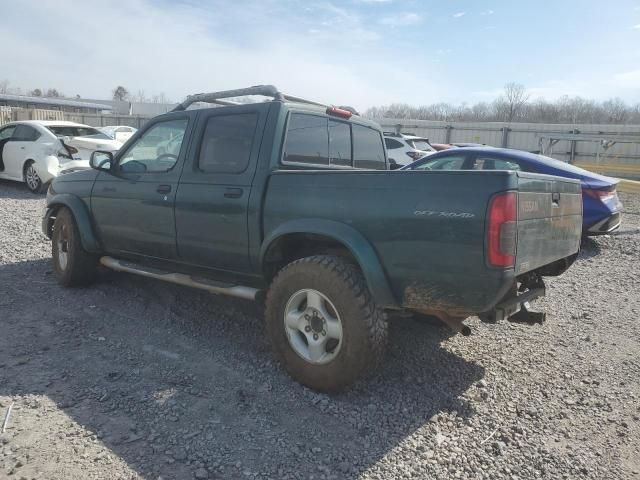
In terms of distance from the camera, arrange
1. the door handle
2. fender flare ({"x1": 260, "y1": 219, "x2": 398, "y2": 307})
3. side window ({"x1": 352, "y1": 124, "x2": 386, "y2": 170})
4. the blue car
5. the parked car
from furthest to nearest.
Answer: the parked car < the blue car < side window ({"x1": 352, "y1": 124, "x2": 386, "y2": 170}) < the door handle < fender flare ({"x1": 260, "y1": 219, "x2": 398, "y2": 307})

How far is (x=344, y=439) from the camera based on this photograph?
290cm

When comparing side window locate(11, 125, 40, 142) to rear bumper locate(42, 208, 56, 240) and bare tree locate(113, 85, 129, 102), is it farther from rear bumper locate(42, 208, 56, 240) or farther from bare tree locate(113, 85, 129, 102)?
bare tree locate(113, 85, 129, 102)

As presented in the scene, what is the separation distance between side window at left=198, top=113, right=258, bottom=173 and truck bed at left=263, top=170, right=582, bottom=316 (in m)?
0.80

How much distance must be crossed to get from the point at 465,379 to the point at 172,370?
7.01 ft

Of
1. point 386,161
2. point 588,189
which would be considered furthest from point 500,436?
point 588,189

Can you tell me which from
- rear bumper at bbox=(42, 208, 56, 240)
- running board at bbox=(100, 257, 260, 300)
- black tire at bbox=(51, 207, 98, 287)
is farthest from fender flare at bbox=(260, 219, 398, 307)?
rear bumper at bbox=(42, 208, 56, 240)

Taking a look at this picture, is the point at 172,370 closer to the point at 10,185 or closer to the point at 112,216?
the point at 112,216

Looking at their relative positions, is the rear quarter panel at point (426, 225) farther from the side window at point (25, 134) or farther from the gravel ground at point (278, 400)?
the side window at point (25, 134)

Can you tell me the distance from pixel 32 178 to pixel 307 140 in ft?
32.1

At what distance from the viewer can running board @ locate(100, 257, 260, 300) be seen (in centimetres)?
387

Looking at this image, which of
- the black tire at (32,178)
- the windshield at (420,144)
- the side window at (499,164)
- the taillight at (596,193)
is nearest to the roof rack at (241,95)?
the side window at (499,164)

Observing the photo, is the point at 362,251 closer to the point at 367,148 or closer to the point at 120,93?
the point at 367,148

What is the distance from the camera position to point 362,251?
10.3 feet

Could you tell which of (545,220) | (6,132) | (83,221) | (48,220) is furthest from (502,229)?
(6,132)
